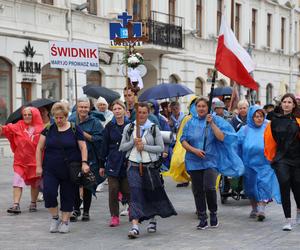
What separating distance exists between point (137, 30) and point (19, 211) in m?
3.18

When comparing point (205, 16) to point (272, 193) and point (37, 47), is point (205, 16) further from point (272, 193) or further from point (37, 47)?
point (272, 193)

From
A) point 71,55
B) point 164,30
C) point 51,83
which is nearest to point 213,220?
point 71,55

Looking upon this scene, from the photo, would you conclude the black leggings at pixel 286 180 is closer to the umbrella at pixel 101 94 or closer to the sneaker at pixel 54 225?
the sneaker at pixel 54 225

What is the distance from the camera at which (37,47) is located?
21.8 metres

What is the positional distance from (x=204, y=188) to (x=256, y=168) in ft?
4.11

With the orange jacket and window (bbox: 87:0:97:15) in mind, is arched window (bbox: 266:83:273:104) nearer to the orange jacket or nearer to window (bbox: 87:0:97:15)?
window (bbox: 87:0:97:15)

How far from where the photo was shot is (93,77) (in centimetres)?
2508

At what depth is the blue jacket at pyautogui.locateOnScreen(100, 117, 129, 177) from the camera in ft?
29.9

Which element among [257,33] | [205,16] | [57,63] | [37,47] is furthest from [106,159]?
[257,33]

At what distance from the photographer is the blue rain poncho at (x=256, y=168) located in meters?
9.67

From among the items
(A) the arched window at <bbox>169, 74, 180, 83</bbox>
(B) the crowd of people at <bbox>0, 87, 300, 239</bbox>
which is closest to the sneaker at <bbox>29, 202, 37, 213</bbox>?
(B) the crowd of people at <bbox>0, 87, 300, 239</bbox>

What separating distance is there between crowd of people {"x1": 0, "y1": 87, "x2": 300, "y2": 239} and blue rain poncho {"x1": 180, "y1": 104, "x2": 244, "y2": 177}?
0.01m

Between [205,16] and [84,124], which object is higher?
[205,16]

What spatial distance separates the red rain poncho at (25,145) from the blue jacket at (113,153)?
1.59 m
